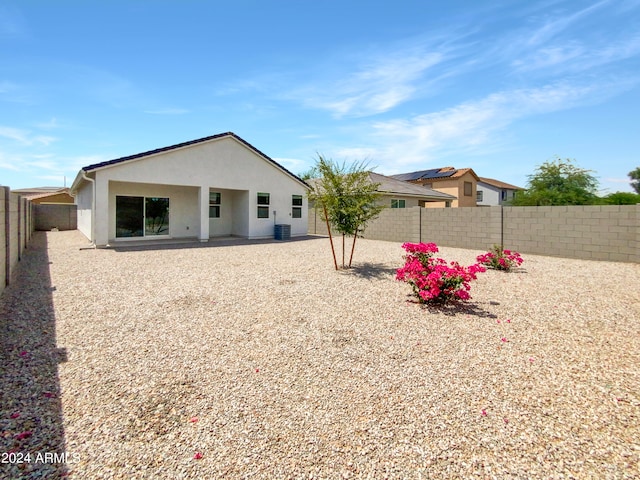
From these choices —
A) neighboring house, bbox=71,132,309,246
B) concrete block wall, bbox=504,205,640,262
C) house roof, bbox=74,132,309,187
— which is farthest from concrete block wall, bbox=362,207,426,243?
house roof, bbox=74,132,309,187

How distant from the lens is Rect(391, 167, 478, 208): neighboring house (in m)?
36.9

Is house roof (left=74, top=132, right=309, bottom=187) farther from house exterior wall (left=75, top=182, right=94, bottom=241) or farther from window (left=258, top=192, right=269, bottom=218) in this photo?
window (left=258, top=192, right=269, bottom=218)

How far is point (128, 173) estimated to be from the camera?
14.4 meters

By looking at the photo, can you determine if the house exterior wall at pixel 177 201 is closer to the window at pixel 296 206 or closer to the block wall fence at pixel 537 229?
the window at pixel 296 206

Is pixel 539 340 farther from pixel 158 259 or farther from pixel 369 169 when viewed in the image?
pixel 158 259

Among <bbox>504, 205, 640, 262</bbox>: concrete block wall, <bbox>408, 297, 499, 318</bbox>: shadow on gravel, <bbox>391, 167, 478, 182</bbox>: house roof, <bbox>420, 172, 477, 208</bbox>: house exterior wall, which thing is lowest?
<bbox>408, 297, 499, 318</bbox>: shadow on gravel

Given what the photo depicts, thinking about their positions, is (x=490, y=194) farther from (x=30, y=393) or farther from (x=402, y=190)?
(x=30, y=393)

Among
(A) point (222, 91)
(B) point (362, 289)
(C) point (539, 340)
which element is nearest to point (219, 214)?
(A) point (222, 91)

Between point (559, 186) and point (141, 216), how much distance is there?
105ft

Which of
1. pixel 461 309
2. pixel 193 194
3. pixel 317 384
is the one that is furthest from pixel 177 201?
pixel 317 384

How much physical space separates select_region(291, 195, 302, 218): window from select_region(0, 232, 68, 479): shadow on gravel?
14.8 m

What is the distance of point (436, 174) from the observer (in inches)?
1537

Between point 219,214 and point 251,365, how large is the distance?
661 inches

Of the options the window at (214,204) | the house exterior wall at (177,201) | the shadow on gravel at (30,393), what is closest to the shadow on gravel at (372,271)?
the shadow on gravel at (30,393)
